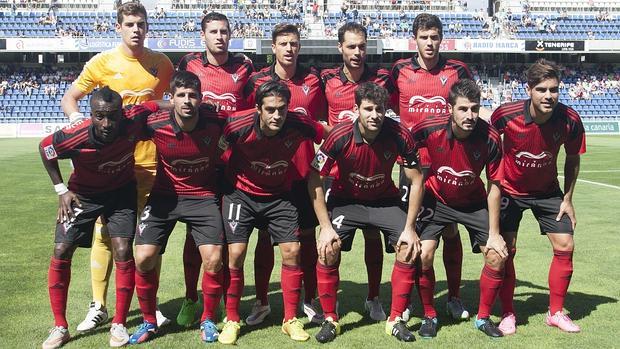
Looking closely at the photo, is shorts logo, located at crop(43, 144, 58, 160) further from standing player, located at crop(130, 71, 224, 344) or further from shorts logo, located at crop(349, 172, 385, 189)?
shorts logo, located at crop(349, 172, 385, 189)

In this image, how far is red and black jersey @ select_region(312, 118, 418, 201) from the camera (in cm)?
511

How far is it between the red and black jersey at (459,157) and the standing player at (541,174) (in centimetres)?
28

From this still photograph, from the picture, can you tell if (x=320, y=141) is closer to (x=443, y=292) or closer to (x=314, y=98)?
(x=314, y=98)

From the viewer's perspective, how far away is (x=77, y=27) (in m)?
42.8

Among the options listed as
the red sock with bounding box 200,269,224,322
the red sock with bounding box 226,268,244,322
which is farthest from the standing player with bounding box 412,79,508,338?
the red sock with bounding box 200,269,224,322

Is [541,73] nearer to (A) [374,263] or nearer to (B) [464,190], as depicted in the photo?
(B) [464,190]

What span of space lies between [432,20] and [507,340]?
2.80m

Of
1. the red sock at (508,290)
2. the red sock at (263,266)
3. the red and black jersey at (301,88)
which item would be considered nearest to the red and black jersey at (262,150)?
the red and black jersey at (301,88)

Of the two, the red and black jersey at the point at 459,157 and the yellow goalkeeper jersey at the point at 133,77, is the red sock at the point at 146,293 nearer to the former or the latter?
the yellow goalkeeper jersey at the point at 133,77

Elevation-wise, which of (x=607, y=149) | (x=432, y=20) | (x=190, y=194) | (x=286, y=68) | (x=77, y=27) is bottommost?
(x=607, y=149)

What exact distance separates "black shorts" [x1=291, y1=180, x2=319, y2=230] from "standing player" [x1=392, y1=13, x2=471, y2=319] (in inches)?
32.6

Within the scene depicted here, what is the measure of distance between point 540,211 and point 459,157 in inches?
35.6

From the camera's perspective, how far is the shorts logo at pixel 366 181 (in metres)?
5.29

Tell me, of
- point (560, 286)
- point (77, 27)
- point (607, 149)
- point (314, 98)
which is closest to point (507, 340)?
point (560, 286)
